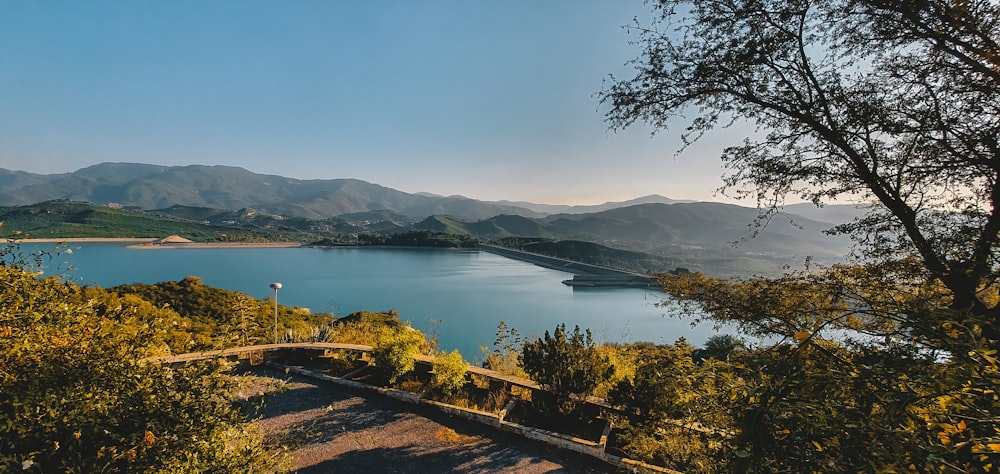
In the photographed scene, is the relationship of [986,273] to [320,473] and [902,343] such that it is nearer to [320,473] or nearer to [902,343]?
[902,343]

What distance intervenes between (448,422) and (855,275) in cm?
498

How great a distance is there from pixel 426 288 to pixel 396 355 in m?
43.8

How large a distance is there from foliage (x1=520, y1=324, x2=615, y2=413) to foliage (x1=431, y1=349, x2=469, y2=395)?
3.58 feet

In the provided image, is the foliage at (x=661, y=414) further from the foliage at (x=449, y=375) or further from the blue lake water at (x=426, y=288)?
the blue lake water at (x=426, y=288)

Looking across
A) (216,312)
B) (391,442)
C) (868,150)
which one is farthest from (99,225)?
(868,150)

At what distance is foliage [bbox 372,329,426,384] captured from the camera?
261 inches

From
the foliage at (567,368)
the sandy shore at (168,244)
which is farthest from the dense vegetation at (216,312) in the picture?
the sandy shore at (168,244)

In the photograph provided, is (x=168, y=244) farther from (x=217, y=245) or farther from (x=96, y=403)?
(x=96, y=403)

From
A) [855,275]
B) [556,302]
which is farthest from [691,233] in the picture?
[855,275]

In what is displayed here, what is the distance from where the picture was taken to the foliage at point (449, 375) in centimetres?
602

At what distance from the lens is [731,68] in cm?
370

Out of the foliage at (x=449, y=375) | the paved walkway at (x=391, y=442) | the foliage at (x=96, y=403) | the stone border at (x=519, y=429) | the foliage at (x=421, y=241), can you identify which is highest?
the foliage at (x=96, y=403)

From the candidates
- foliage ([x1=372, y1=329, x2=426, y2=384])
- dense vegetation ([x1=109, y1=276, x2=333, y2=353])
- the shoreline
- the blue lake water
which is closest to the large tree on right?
foliage ([x1=372, y1=329, x2=426, y2=384])

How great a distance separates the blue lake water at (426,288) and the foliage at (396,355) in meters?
13.2
